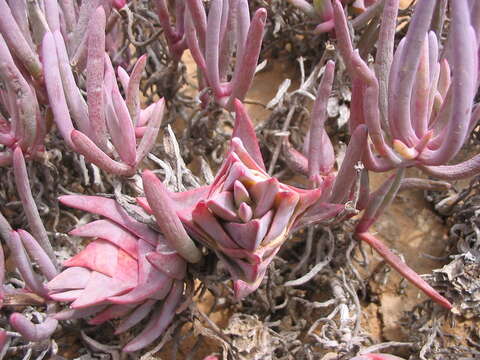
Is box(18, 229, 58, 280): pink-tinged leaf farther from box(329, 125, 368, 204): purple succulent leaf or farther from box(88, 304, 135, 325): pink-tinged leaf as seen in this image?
box(329, 125, 368, 204): purple succulent leaf

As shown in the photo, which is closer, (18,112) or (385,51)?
(385,51)

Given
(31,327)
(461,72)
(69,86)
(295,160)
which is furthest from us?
(295,160)

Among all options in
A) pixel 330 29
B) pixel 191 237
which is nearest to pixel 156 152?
pixel 191 237

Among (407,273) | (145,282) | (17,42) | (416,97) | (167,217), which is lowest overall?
(407,273)

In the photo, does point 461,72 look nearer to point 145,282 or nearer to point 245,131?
point 245,131

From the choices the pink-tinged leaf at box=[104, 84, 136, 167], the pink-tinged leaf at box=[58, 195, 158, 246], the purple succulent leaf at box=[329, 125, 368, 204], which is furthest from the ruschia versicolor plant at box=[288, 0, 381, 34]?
the pink-tinged leaf at box=[58, 195, 158, 246]

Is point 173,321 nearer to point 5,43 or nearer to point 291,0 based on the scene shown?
point 5,43

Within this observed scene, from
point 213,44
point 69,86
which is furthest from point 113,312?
point 213,44
